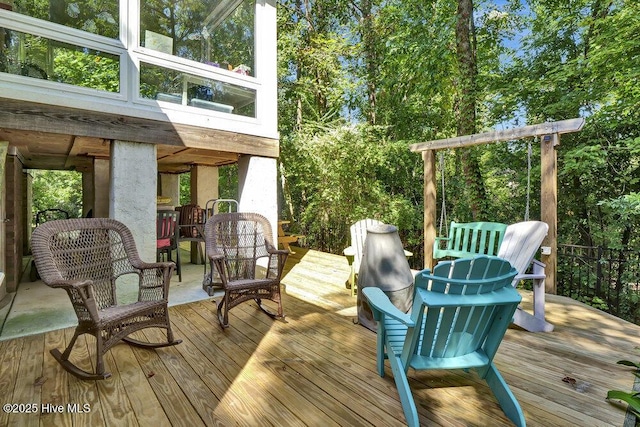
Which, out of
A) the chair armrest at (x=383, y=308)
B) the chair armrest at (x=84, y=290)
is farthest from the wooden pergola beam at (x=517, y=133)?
the chair armrest at (x=84, y=290)

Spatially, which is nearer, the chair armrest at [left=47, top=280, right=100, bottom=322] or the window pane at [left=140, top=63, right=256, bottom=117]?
the chair armrest at [left=47, top=280, right=100, bottom=322]

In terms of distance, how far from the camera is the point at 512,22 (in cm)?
764

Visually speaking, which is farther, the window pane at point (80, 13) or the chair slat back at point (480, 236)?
the chair slat back at point (480, 236)

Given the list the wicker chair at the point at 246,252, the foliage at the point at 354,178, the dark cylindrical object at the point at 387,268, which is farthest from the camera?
the foliage at the point at 354,178

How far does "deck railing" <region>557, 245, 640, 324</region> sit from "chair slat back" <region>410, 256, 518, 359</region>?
13.5 ft

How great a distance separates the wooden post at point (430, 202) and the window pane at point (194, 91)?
8.68 ft

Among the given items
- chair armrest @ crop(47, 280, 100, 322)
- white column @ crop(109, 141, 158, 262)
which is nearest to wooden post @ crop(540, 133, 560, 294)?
chair armrest @ crop(47, 280, 100, 322)

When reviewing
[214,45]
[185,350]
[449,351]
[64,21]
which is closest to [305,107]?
[214,45]

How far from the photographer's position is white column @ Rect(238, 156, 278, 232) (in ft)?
14.3

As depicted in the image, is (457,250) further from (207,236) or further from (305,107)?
(305,107)

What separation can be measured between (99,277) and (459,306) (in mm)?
2689

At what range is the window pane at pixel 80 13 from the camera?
2.93 meters

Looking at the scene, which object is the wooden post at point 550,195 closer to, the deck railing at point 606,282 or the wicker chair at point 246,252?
the deck railing at point 606,282

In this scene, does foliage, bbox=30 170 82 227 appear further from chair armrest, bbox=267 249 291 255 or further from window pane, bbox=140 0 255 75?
chair armrest, bbox=267 249 291 255
